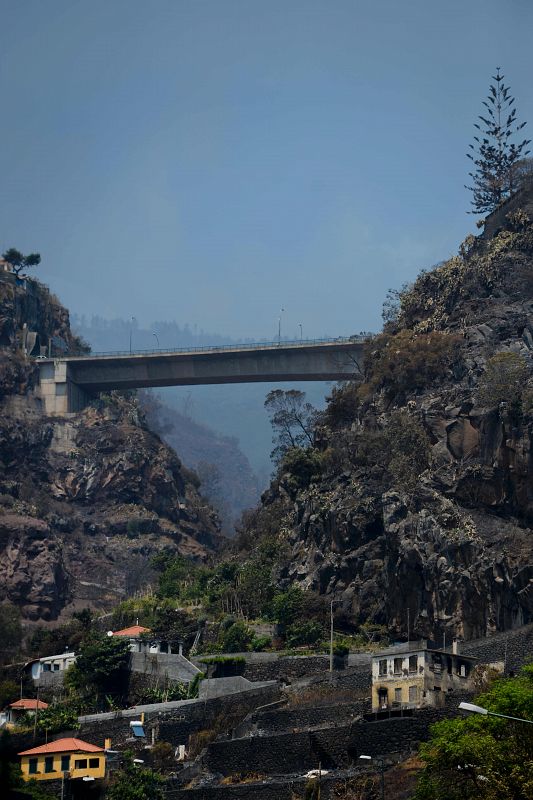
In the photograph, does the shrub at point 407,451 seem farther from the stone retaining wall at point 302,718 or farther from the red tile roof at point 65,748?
the red tile roof at point 65,748

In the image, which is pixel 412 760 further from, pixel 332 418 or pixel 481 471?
Result: pixel 332 418

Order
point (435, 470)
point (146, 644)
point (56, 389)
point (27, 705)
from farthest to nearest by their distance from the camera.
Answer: point (56, 389) → point (435, 470) → point (146, 644) → point (27, 705)

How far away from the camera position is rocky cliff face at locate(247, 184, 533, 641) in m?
99.8

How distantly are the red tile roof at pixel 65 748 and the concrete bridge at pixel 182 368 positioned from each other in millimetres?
58747

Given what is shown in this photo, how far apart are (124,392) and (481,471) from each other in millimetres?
71270

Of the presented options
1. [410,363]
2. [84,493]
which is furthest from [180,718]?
[84,493]

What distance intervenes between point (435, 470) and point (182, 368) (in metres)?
48.2

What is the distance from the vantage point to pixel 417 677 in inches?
3263

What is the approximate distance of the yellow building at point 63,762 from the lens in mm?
86062

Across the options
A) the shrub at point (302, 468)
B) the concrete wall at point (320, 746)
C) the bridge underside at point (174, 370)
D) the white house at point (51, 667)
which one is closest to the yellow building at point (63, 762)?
the concrete wall at point (320, 746)

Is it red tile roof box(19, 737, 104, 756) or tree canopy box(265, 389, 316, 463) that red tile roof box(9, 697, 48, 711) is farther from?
tree canopy box(265, 389, 316, 463)

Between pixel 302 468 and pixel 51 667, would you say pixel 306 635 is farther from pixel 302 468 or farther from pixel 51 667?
pixel 302 468

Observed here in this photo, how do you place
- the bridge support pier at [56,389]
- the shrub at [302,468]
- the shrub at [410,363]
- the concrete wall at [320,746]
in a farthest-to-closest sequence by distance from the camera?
the bridge support pier at [56,389], the shrub at [302,468], the shrub at [410,363], the concrete wall at [320,746]

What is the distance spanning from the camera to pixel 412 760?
74.8m
